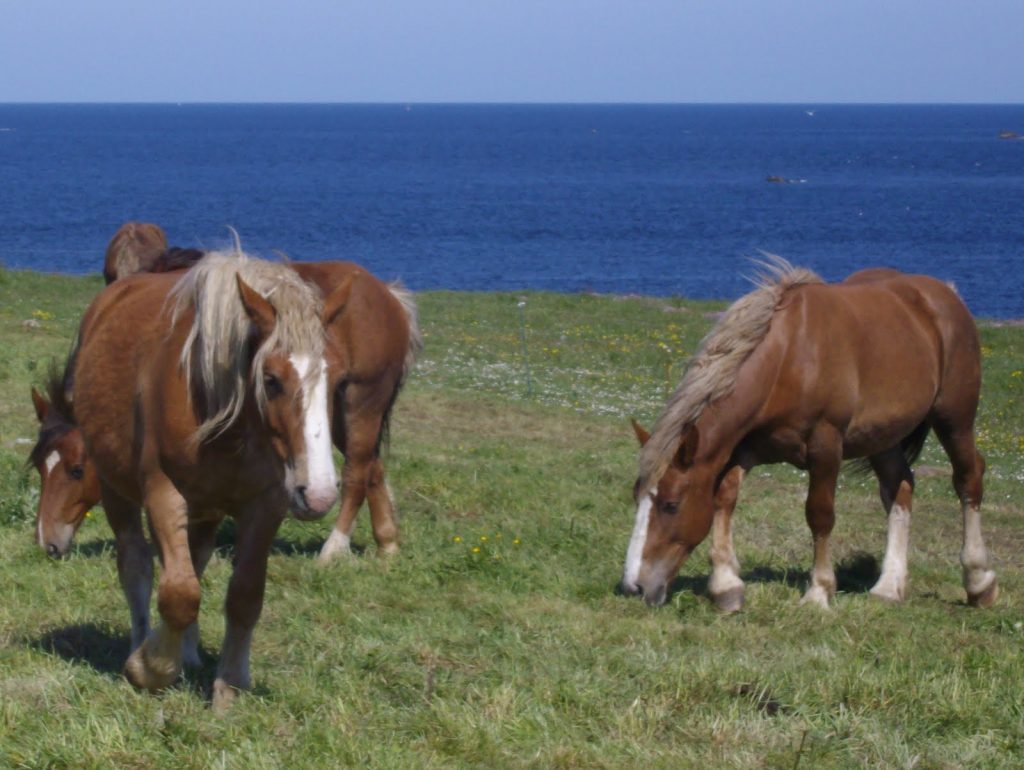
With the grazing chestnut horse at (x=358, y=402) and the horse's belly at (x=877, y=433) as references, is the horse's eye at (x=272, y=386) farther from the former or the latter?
the horse's belly at (x=877, y=433)

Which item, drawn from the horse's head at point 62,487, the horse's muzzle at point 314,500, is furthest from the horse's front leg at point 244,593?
the horse's head at point 62,487

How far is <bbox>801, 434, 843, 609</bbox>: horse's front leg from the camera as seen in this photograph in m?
7.95

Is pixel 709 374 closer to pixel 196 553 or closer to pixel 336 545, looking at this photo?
pixel 336 545

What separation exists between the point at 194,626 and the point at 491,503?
4.13 meters

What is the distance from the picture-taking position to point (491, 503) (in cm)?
1007

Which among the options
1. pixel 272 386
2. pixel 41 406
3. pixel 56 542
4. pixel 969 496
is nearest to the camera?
pixel 272 386

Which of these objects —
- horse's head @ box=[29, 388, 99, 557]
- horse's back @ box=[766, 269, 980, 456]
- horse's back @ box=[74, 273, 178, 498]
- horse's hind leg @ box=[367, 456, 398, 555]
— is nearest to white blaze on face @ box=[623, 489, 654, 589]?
horse's back @ box=[766, 269, 980, 456]

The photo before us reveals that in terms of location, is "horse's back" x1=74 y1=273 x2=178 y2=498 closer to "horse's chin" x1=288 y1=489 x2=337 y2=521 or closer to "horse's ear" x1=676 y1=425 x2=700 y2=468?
"horse's chin" x1=288 y1=489 x2=337 y2=521

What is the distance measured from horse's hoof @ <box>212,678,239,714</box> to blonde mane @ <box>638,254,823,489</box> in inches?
113

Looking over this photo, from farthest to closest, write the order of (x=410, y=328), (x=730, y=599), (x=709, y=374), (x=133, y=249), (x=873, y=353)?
1. (x=133, y=249)
2. (x=410, y=328)
3. (x=873, y=353)
4. (x=730, y=599)
5. (x=709, y=374)

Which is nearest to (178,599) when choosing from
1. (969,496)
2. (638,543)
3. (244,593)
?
(244,593)

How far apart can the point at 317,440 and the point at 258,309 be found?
53cm

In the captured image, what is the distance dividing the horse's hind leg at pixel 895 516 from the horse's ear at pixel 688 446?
1709 mm

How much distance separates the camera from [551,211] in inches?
3130
